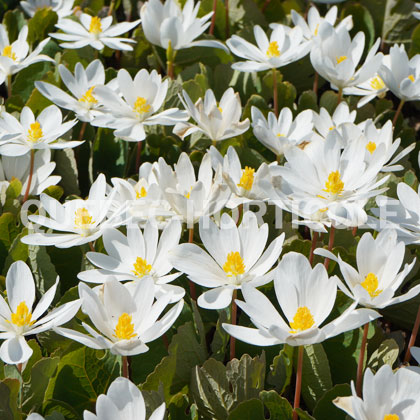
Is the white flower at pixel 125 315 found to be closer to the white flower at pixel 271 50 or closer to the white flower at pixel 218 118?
the white flower at pixel 218 118

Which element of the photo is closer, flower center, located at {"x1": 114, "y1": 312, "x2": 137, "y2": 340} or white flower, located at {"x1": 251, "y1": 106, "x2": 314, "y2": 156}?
flower center, located at {"x1": 114, "y1": 312, "x2": 137, "y2": 340}

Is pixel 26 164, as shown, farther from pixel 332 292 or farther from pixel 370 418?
pixel 370 418

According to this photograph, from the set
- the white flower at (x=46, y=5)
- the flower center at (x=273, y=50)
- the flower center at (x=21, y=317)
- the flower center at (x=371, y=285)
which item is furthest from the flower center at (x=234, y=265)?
the white flower at (x=46, y=5)

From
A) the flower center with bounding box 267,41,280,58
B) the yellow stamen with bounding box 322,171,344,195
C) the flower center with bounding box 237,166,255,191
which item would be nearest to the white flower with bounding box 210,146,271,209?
the flower center with bounding box 237,166,255,191

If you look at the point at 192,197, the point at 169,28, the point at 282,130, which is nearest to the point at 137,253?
the point at 192,197

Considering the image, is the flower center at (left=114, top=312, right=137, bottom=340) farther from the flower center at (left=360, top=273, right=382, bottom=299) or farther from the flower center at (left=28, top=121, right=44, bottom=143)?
the flower center at (left=28, top=121, right=44, bottom=143)

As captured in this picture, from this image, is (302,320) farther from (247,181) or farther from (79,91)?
(79,91)

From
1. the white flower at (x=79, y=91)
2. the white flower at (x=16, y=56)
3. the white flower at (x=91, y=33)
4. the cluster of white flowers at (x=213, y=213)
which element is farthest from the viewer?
the white flower at (x=91, y=33)

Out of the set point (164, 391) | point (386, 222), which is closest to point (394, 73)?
point (386, 222)
